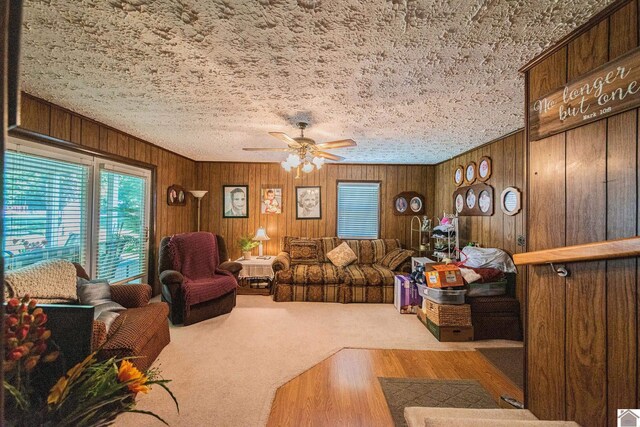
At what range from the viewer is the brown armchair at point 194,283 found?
10.7 feet

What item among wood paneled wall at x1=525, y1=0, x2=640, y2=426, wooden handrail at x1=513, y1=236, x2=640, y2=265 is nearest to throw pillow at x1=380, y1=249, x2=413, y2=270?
wood paneled wall at x1=525, y1=0, x2=640, y2=426

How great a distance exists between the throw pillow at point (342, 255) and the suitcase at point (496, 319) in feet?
6.87

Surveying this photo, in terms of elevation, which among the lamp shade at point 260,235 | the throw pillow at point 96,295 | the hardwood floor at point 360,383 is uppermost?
the lamp shade at point 260,235

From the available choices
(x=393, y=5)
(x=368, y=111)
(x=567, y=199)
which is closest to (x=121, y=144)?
(x=368, y=111)

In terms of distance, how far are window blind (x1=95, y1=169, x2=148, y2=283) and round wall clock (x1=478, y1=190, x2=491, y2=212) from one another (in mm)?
4924

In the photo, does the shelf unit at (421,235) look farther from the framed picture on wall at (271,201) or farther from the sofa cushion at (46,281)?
the sofa cushion at (46,281)

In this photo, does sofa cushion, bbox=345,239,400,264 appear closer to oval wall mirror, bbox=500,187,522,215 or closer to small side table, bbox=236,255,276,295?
small side table, bbox=236,255,276,295

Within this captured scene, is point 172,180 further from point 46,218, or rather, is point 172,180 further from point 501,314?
point 501,314

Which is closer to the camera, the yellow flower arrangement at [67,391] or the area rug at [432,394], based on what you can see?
the yellow flower arrangement at [67,391]

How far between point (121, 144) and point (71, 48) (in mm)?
2072

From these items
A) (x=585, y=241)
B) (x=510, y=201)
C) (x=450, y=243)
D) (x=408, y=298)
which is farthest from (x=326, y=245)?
(x=585, y=241)

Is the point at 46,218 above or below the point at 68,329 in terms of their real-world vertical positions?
above

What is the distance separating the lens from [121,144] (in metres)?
3.40

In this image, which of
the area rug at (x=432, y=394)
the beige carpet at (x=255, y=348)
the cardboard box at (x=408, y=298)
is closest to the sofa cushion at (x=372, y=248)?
the beige carpet at (x=255, y=348)
